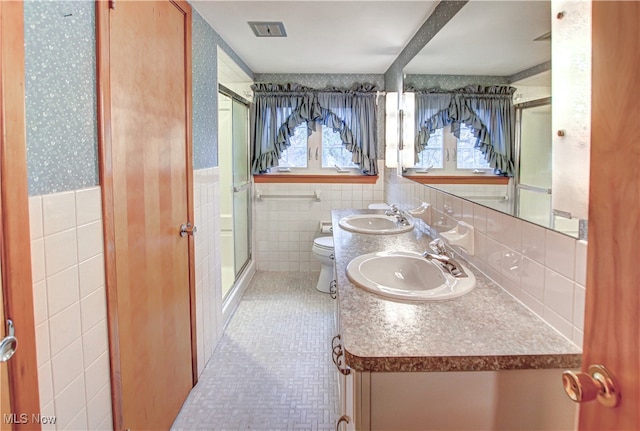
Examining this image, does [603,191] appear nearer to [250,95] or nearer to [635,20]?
[635,20]

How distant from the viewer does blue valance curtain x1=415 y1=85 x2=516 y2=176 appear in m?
1.45

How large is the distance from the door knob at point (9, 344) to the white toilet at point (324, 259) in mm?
2766

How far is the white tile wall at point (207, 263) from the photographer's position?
7.62 feet

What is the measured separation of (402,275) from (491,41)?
977 millimetres

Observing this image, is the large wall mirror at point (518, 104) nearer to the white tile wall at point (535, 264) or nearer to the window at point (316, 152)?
the white tile wall at point (535, 264)

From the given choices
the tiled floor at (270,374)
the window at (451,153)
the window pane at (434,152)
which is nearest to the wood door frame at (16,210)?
A: the tiled floor at (270,374)

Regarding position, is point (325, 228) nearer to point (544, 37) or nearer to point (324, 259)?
point (324, 259)

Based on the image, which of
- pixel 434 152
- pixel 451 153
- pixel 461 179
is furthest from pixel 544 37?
pixel 434 152

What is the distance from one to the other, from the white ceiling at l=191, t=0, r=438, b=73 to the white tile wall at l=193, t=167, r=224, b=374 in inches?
35.8

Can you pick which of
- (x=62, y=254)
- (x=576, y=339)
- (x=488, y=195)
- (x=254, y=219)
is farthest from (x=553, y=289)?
(x=254, y=219)

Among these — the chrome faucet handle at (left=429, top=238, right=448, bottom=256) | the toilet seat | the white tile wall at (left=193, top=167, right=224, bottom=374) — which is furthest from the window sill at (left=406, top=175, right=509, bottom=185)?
the white tile wall at (left=193, top=167, right=224, bottom=374)

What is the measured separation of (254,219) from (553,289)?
3.49 m

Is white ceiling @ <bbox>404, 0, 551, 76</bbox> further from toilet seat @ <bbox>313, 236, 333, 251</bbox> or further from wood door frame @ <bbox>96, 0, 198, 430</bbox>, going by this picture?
toilet seat @ <bbox>313, 236, 333, 251</bbox>

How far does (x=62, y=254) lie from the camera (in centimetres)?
115
